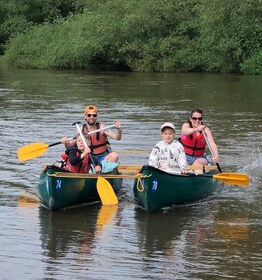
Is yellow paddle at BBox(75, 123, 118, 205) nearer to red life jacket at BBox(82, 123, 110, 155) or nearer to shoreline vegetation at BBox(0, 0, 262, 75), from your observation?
red life jacket at BBox(82, 123, 110, 155)

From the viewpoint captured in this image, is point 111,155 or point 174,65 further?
point 174,65

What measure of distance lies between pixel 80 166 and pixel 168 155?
1185 millimetres

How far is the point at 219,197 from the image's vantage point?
33.9 ft

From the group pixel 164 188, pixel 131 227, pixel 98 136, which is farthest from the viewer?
pixel 98 136

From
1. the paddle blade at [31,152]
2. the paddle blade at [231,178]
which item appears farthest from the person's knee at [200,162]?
the paddle blade at [31,152]

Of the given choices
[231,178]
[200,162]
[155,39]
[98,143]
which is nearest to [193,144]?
[200,162]

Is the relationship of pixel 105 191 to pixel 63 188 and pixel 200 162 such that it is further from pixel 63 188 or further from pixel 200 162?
pixel 200 162

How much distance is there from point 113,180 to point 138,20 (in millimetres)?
31651

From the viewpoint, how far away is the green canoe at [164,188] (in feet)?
29.3

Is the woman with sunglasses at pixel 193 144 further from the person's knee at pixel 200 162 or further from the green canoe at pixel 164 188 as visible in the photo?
the green canoe at pixel 164 188

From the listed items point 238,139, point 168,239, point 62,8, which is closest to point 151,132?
point 238,139

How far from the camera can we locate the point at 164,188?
9062mm

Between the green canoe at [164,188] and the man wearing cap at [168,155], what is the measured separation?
26 centimetres

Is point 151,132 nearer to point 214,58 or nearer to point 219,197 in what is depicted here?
point 219,197
